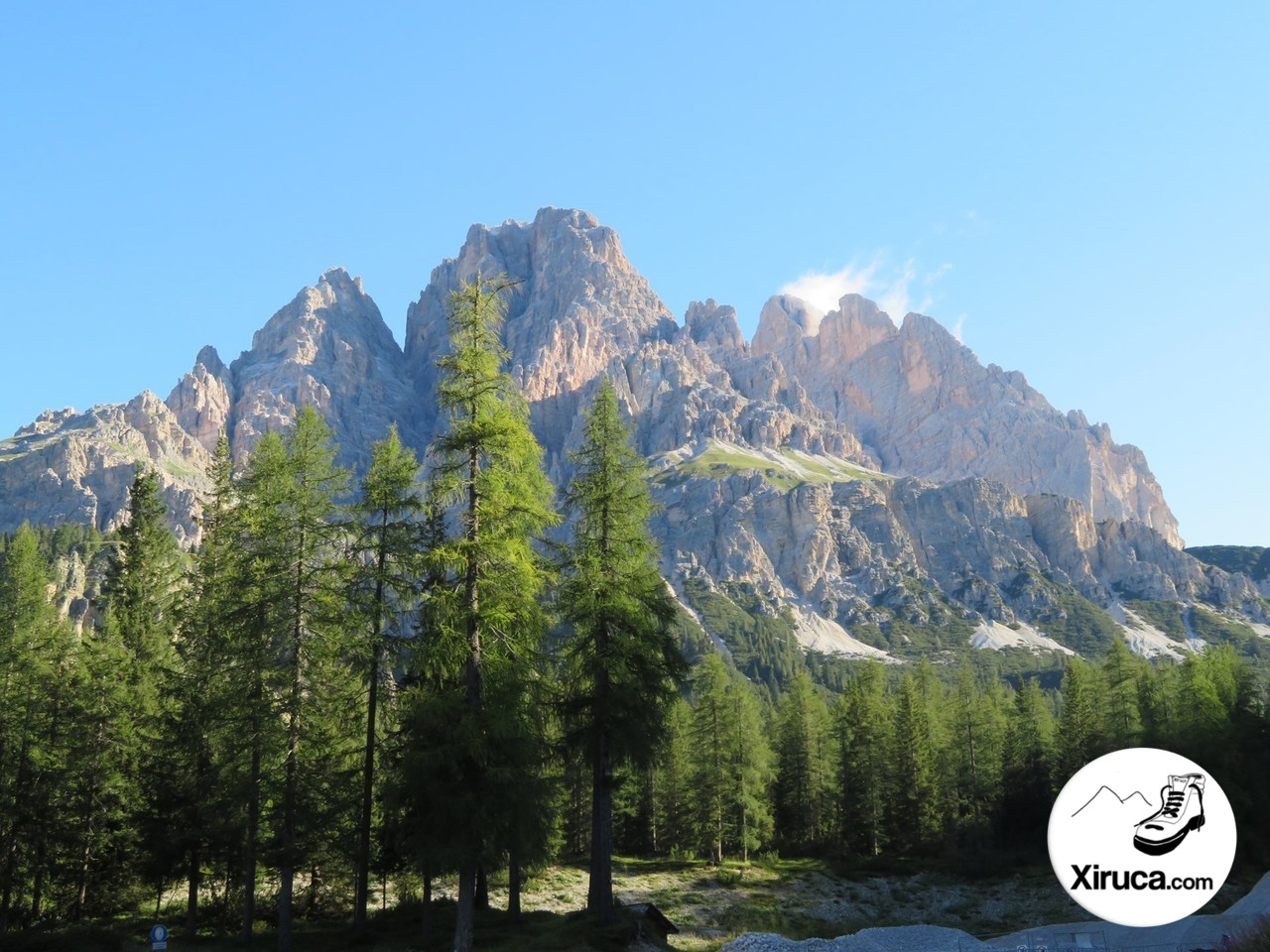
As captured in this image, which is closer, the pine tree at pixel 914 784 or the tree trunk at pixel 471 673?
the tree trunk at pixel 471 673

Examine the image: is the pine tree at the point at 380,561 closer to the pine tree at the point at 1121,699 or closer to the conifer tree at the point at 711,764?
the conifer tree at the point at 711,764

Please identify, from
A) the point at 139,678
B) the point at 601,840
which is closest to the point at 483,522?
the point at 601,840

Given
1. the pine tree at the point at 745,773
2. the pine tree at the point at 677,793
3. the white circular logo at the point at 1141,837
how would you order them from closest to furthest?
the white circular logo at the point at 1141,837, the pine tree at the point at 745,773, the pine tree at the point at 677,793

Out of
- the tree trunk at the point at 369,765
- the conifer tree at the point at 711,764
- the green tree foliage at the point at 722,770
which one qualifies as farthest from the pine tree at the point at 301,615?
the green tree foliage at the point at 722,770

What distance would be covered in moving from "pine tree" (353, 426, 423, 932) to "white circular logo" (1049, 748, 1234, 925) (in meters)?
17.5

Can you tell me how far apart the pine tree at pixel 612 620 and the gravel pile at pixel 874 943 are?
4.66 m

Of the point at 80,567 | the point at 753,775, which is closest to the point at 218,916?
the point at 753,775

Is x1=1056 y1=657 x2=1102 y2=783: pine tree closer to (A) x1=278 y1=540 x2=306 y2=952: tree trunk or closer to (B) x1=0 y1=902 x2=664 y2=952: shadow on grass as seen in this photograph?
(B) x1=0 y1=902 x2=664 y2=952: shadow on grass

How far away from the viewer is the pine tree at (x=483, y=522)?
21547 mm

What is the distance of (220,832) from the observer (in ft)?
88.2

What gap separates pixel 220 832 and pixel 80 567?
162 metres

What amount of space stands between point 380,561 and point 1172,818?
20985 mm

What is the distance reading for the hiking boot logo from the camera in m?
15.7

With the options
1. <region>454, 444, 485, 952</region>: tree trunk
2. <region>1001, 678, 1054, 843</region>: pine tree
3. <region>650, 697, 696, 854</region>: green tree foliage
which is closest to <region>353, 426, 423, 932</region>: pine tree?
<region>454, 444, 485, 952</region>: tree trunk
